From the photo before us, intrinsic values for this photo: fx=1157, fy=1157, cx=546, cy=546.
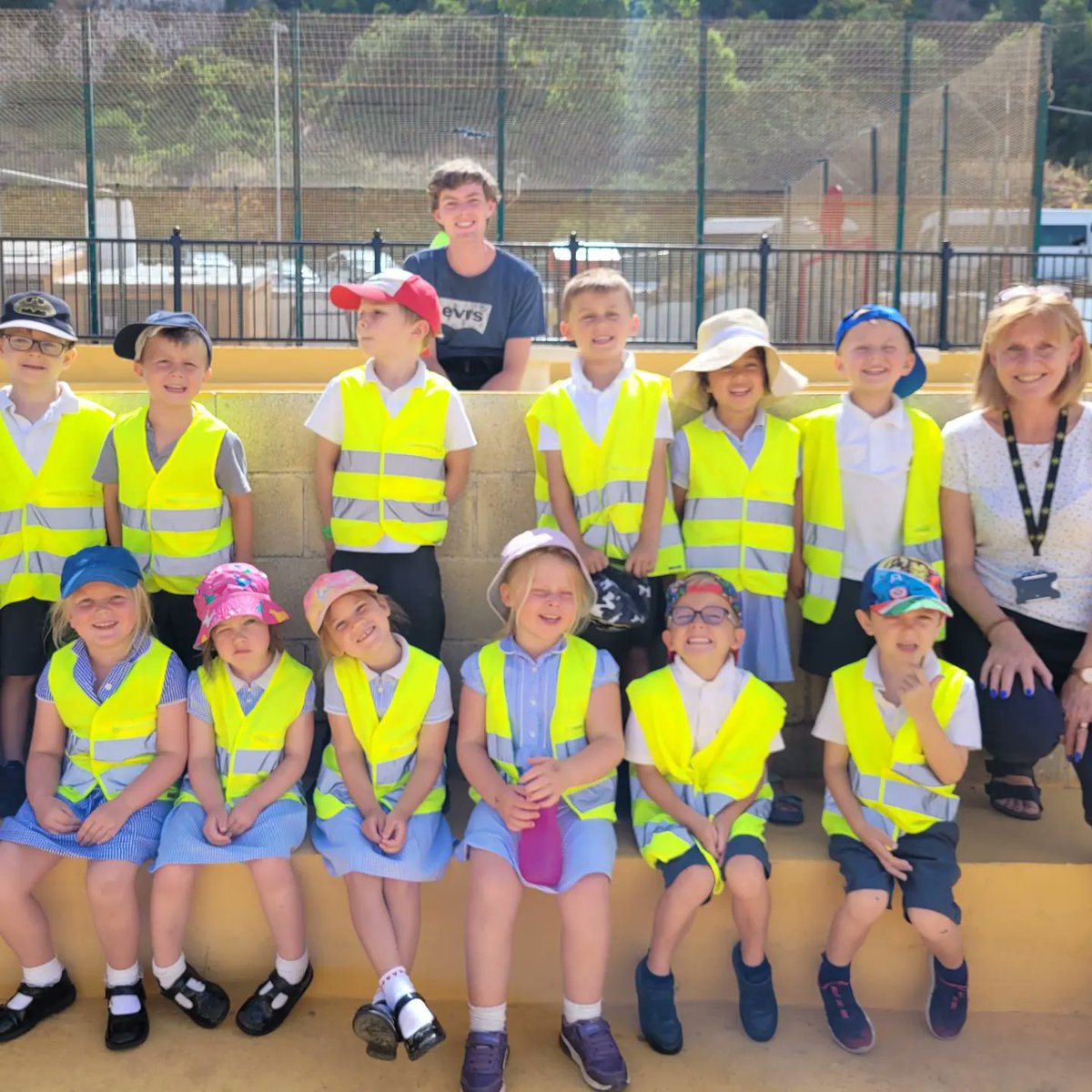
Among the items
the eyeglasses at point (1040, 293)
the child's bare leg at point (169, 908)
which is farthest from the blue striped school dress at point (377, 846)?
the eyeglasses at point (1040, 293)

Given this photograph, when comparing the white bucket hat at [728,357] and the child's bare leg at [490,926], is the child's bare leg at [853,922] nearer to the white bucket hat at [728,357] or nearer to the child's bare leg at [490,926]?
the child's bare leg at [490,926]

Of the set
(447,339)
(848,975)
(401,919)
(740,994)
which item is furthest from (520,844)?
(447,339)

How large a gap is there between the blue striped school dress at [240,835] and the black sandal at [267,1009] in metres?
0.35

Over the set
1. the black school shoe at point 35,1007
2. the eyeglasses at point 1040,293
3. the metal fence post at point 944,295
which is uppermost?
the metal fence post at point 944,295

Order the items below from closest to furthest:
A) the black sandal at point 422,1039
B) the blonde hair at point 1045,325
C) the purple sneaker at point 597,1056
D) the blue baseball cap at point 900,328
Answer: the black sandal at point 422,1039, the purple sneaker at point 597,1056, the blonde hair at point 1045,325, the blue baseball cap at point 900,328

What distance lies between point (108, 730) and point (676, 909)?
5.34ft

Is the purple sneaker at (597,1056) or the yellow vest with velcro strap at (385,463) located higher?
the yellow vest with velcro strap at (385,463)

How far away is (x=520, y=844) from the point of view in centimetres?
305

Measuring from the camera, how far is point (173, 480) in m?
3.55

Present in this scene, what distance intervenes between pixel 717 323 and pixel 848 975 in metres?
2.01

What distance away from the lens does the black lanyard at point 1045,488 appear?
3410mm

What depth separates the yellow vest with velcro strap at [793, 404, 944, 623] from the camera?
354 centimetres

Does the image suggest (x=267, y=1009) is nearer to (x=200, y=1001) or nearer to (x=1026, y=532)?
(x=200, y=1001)

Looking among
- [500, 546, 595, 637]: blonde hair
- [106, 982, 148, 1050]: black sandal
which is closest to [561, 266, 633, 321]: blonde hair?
[500, 546, 595, 637]: blonde hair
